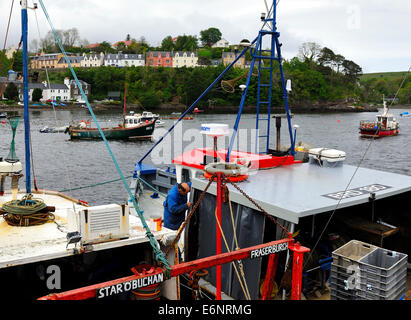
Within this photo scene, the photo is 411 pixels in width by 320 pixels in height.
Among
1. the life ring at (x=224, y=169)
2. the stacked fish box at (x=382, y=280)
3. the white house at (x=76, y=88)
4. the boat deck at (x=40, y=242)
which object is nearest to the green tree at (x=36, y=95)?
the white house at (x=76, y=88)

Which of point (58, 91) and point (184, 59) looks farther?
point (184, 59)

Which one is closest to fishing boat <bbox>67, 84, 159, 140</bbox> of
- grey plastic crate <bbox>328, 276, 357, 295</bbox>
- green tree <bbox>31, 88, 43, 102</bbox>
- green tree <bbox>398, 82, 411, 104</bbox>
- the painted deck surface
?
the painted deck surface

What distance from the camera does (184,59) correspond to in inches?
6791

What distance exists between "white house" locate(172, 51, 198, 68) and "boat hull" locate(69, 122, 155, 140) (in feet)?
383

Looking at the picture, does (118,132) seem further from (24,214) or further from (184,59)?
(184,59)

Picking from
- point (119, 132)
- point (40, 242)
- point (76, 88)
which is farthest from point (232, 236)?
point (76, 88)

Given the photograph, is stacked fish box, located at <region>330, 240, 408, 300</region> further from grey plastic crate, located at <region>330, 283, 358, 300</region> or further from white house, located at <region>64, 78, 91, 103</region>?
white house, located at <region>64, 78, 91, 103</region>

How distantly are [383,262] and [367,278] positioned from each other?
829 mm

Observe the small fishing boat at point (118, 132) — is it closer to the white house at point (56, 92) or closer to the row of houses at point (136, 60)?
the white house at point (56, 92)

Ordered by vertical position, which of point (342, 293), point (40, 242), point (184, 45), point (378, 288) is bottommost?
point (342, 293)

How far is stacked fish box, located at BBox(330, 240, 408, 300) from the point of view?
6.02m

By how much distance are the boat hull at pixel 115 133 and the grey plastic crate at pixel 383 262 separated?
54.0 metres
